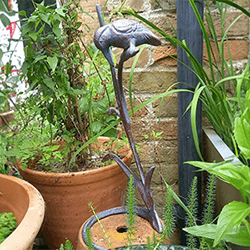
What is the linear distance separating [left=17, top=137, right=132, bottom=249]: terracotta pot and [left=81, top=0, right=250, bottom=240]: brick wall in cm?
23

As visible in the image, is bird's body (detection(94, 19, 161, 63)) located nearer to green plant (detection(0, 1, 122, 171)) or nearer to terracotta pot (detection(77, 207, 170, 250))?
green plant (detection(0, 1, 122, 171))

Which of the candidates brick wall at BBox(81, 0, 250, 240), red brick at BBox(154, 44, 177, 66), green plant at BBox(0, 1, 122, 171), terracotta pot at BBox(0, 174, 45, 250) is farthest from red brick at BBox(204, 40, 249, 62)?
terracotta pot at BBox(0, 174, 45, 250)

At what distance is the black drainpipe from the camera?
1.04 m

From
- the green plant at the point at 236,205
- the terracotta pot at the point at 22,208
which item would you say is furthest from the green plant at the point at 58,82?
the green plant at the point at 236,205

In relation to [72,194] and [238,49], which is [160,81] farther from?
[72,194]

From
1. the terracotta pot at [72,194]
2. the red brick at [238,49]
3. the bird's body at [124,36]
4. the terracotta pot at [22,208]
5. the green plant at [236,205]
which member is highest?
the bird's body at [124,36]

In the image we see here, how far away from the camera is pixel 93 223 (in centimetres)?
79

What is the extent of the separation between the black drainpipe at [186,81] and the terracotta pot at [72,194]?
242mm

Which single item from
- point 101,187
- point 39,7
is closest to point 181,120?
point 101,187

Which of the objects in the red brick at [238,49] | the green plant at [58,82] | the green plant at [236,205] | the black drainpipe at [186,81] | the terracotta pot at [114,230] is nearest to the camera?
the green plant at [236,205]

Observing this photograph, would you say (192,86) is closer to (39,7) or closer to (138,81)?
(138,81)

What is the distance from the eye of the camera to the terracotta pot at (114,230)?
2.33 feet

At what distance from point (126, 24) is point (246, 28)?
2.16ft

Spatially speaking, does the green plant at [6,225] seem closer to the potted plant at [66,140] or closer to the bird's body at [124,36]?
the potted plant at [66,140]
